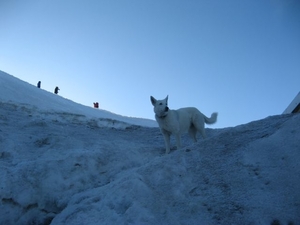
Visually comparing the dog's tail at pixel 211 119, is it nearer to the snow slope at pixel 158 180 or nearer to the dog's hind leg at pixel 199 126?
the dog's hind leg at pixel 199 126

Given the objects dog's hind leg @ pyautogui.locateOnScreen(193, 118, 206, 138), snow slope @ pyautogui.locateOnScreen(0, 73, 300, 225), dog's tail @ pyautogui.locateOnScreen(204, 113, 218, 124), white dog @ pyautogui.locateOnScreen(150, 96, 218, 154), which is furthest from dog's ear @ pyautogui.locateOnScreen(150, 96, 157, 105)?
dog's tail @ pyautogui.locateOnScreen(204, 113, 218, 124)

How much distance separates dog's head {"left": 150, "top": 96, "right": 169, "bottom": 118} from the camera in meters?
8.07

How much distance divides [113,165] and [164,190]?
87.3 inches

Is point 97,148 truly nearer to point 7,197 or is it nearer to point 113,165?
point 113,165

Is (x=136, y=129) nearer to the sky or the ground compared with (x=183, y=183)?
nearer to the sky

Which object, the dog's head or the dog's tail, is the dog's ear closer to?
the dog's head

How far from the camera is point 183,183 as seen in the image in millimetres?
5398

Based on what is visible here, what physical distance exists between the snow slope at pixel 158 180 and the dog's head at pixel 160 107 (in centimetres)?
112

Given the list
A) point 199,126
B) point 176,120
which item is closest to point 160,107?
point 176,120

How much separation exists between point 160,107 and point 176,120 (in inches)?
25.9

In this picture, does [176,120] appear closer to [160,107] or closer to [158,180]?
[160,107]

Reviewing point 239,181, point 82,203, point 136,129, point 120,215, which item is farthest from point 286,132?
point 136,129

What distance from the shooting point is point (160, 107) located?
8.08m

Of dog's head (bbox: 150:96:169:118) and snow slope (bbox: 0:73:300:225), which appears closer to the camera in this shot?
snow slope (bbox: 0:73:300:225)
